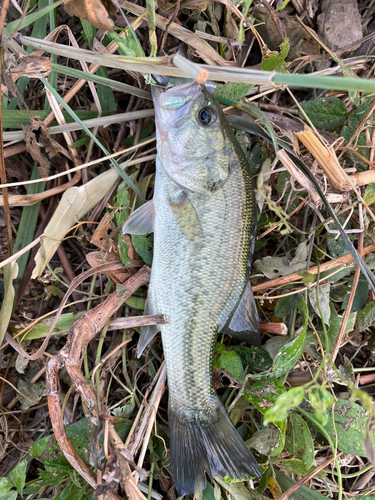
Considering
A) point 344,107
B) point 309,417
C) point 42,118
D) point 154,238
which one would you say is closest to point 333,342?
point 309,417

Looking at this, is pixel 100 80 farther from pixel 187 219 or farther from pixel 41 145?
pixel 187 219

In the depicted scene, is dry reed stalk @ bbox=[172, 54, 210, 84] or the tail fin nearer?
dry reed stalk @ bbox=[172, 54, 210, 84]

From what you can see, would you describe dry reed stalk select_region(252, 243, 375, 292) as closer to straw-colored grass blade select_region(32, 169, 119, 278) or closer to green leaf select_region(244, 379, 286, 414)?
green leaf select_region(244, 379, 286, 414)

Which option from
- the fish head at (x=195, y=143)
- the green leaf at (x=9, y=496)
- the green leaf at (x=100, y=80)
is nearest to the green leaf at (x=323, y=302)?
the fish head at (x=195, y=143)

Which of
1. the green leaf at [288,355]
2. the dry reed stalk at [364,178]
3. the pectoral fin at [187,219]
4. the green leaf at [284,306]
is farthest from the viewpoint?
the green leaf at [284,306]

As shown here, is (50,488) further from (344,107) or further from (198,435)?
(344,107)

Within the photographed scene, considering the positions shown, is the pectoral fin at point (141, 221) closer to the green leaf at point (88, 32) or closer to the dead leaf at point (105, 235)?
the dead leaf at point (105, 235)

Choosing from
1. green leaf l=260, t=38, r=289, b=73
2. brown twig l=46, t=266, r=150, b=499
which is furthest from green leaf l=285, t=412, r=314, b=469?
green leaf l=260, t=38, r=289, b=73
